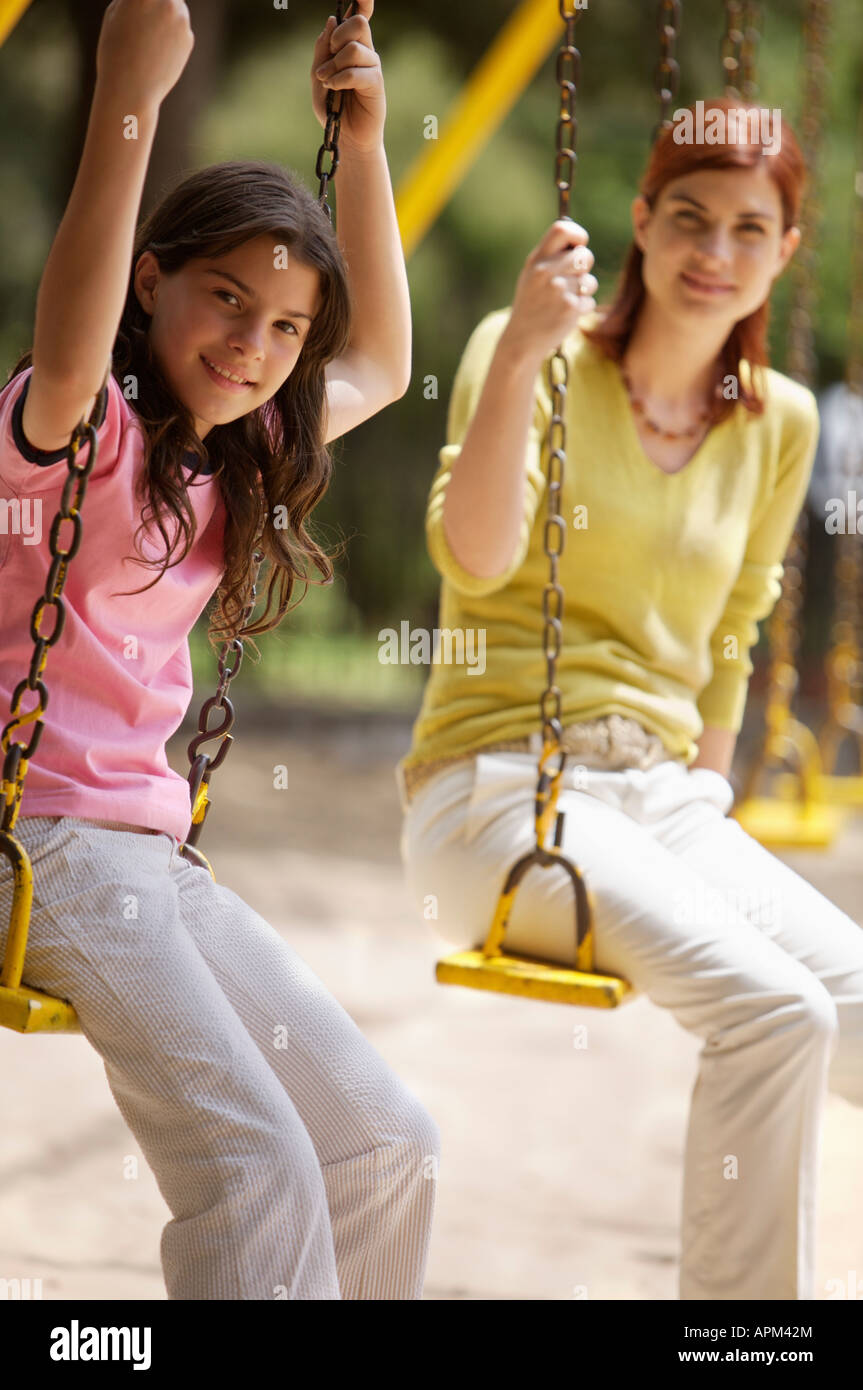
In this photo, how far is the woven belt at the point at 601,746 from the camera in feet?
7.79

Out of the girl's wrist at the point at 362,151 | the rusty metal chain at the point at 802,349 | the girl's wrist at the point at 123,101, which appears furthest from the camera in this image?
the rusty metal chain at the point at 802,349

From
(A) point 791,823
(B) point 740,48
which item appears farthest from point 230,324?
(A) point 791,823

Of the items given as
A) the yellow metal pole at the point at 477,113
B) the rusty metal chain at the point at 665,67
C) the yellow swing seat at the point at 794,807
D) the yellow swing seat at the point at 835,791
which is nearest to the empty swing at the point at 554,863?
the rusty metal chain at the point at 665,67

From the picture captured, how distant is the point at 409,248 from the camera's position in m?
4.31

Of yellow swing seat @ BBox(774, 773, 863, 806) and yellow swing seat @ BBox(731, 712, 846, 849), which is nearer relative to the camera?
yellow swing seat @ BBox(731, 712, 846, 849)

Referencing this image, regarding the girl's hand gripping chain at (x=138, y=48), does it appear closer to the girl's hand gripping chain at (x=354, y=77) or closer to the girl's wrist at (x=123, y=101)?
the girl's wrist at (x=123, y=101)

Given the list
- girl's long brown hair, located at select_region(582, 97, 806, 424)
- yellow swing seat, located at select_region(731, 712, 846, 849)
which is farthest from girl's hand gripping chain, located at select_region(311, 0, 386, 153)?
yellow swing seat, located at select_region(731, 712, 846, 849)

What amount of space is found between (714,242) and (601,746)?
746mm

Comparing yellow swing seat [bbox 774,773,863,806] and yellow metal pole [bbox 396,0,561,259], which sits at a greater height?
yellow metal pole [bbox 396,0,561,259]

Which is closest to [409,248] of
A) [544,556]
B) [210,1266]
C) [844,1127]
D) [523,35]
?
[523,35]

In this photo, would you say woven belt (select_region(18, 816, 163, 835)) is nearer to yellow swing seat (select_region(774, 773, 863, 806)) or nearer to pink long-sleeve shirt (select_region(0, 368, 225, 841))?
pink long-sleeve shirt (select_region(0, 368, 225, 841))

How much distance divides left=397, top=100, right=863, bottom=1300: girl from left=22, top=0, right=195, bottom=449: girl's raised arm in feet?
2.61

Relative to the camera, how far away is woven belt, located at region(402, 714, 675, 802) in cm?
238

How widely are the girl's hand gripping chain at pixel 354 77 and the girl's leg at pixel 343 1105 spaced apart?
2.93 feet
